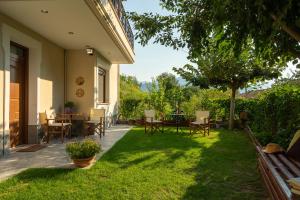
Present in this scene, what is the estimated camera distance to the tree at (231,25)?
9.65ft

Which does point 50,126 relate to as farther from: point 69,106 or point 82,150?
point 82,150

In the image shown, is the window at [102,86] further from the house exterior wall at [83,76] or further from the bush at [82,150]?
the bush at [82,150]

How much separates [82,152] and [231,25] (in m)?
3.52

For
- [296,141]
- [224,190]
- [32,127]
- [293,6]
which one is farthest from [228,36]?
[32,127]

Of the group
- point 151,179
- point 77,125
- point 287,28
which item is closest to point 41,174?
point 151,179

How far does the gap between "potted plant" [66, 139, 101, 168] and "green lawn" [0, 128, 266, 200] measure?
210 millimetres

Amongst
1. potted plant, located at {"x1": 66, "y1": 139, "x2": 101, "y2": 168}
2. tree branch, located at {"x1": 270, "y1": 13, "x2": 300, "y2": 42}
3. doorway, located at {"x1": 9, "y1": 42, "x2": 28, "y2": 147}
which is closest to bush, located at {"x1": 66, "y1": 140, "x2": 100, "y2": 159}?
potted plant, located at {"x1": 66, "y1": 139, "x2": 101, "y2": 168}

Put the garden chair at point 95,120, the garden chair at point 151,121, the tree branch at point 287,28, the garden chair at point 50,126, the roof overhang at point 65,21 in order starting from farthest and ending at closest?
1. the garden chair at point 151,121
2. the garden chair at point 95,120
3. the garden chair at point 50,126
4. the roof overhang at point 65,21
5. the tree branch at point 287,28

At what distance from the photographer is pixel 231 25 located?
3.74 meters

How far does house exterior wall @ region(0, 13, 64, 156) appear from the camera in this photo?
267 inches

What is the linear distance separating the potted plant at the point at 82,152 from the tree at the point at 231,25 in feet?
7.69

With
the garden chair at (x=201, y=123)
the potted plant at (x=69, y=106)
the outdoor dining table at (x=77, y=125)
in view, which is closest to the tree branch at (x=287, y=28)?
the garden chair at (x=201, y=123)

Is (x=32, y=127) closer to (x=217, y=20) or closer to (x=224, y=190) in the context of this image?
(x=224, y=190)

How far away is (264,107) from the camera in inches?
327
